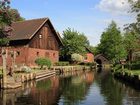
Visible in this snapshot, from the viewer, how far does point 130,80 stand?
4834 centimetres

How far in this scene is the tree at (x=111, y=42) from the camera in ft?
405

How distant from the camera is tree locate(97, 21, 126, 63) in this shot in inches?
4857

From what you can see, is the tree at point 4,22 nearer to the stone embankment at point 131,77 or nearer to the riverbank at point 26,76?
the riverbank at point 26,76

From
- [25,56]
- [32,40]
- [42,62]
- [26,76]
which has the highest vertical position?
[32,40]

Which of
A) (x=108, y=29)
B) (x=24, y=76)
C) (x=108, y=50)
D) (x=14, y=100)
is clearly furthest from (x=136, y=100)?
(x=108, y=29)

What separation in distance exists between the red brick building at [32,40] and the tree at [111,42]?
43.5 m

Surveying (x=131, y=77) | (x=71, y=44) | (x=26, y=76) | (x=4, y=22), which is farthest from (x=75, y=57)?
(x=4, y=22)

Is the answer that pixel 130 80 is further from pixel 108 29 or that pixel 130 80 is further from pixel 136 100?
pixel 108 29

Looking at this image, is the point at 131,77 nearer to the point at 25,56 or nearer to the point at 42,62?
the point at 42,62

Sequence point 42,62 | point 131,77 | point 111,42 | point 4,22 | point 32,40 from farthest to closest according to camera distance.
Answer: point 111,42 < point 32,40 < point 42,62 < point 131,77 < point 4,22

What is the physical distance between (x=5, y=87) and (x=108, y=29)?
10414 centimetres

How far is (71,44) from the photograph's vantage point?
97.1 meters

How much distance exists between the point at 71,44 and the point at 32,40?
23.9 metres

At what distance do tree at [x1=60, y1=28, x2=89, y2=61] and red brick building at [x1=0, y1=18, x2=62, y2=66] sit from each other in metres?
14.5
